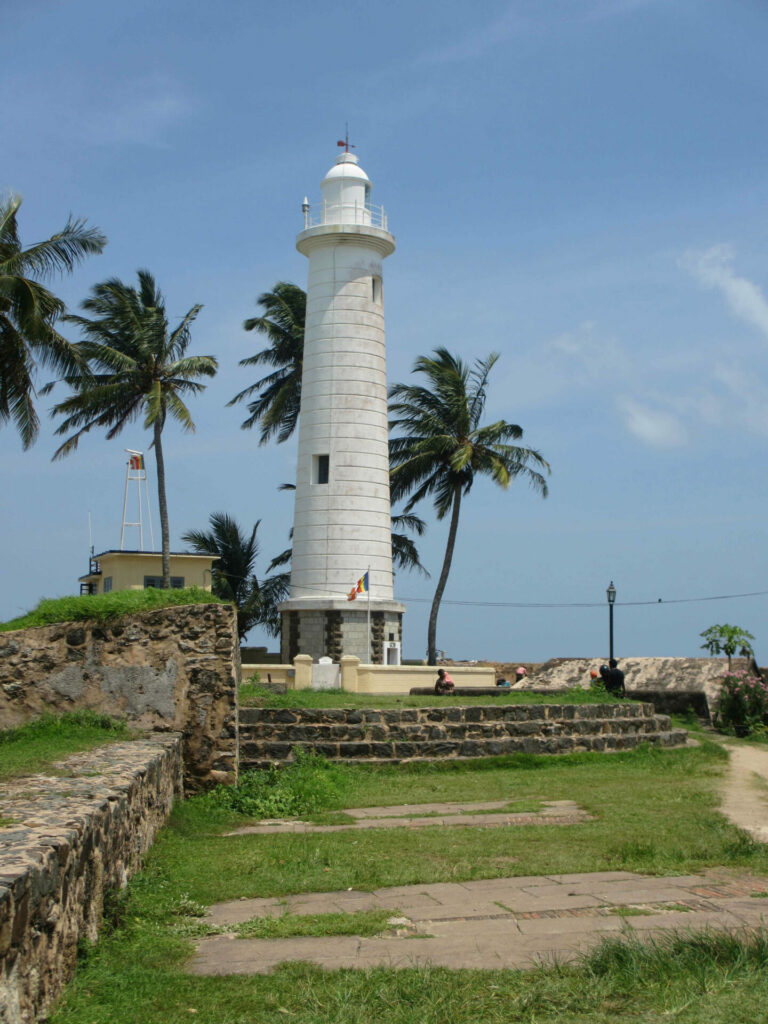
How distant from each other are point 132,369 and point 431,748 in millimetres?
22998

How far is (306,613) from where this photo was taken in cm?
3216

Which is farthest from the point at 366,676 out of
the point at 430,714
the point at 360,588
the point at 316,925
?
the point at 316,925

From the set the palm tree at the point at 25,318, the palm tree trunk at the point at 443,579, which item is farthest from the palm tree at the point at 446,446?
the palm tree at the point at 25,318

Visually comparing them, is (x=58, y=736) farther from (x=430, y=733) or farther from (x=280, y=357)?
→ (x=280, y=357)

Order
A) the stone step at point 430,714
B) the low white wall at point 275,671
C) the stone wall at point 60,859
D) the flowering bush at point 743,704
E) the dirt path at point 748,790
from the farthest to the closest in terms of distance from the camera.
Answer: the low white wall at point 275,671
the flowering bush at point 743,704
the stone step at point 430,714
the dirt path at point 748,790
the stone wall at point 60,859

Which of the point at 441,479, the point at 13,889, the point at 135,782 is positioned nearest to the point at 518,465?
the point at 441,479

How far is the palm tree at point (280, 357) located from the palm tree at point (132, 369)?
19.1 feet

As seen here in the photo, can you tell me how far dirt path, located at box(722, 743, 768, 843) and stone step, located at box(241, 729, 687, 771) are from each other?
1787 mm

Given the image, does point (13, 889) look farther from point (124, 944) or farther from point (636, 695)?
point (636, 695)

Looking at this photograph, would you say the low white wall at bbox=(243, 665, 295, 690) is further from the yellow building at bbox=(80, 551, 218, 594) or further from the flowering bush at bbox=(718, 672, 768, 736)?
the yellow building at bbox=(80, 551, 218, 594)

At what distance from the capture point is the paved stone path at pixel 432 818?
32.8 feet

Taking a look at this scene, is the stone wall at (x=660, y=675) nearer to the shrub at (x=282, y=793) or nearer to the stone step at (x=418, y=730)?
the stone step at (x=418, y=730)

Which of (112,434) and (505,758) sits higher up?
(112,434)

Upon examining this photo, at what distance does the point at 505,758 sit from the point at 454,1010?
11521 mm
